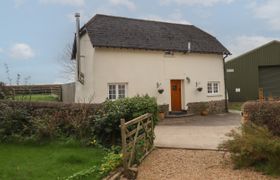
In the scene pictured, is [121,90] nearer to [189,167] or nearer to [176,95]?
[176,95]

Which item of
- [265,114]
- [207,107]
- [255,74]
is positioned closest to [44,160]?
[265,114]

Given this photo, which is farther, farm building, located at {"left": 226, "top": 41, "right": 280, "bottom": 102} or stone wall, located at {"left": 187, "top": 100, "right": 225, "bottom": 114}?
farm building, located at {"left": 226, "top": 41, "right": 280, "bottom": 102}

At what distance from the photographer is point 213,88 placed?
21.6 metres

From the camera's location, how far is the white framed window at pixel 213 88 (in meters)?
21.4

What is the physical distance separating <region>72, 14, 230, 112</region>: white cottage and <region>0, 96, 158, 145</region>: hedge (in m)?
5.21

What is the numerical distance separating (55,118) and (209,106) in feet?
42.2

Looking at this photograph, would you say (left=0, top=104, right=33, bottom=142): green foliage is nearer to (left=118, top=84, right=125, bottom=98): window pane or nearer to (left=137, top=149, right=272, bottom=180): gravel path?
(left=137, top=149, right=272, bottom=180): gravel path

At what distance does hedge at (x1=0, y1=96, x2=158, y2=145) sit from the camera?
9.38 metres

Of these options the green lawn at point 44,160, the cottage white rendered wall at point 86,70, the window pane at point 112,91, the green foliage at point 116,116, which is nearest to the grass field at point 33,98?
the cottage white rendered wall at point 86,70

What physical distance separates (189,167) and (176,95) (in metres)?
12.9

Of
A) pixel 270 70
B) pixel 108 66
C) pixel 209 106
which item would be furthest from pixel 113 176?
pixel 270 70

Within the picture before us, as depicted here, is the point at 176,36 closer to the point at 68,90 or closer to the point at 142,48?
the point at 142,48

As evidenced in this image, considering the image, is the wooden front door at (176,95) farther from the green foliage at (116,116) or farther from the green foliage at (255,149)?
the green foliage at (255,149)

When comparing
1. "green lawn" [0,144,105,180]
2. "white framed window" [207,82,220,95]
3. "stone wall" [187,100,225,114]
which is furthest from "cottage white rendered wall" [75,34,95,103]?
"white framed window" [207,82,220,95]
